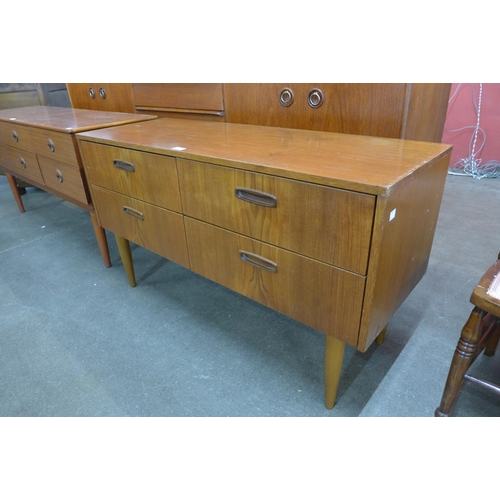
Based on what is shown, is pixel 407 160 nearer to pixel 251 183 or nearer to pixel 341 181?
pixel 341 181

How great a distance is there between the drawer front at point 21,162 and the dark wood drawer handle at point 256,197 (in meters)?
1.41

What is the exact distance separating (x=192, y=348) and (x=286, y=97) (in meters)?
0.93

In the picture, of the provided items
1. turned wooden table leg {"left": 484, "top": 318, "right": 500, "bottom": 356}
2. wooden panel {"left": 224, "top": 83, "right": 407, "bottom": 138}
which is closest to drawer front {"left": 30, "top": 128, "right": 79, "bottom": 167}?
wooden panel {"left": 224, "top": 83, "right": 407, "bottom": 138}

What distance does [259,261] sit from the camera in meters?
0.92

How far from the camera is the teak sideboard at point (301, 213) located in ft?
2.35

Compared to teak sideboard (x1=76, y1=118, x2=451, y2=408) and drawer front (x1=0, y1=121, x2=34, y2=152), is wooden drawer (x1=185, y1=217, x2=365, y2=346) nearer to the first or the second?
teak sideboard (x1=76, y1=118, x2=451, y2=408)

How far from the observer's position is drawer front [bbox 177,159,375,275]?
2.31 feet

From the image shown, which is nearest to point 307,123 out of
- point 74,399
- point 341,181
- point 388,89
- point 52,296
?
point 388,89

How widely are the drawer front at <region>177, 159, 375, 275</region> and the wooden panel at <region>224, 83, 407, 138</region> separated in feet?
1.56

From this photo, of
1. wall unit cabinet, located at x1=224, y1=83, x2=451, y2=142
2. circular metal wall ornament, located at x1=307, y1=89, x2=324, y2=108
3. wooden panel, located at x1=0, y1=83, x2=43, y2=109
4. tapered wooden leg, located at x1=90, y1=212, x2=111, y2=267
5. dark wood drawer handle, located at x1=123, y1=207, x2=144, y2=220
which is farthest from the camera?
wooden panel, located at x1=0, y1=83, x2=43, y2=109

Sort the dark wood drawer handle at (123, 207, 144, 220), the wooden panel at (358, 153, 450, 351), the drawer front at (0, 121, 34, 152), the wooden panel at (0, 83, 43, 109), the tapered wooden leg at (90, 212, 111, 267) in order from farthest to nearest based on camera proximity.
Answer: the wooden panel at (0, 83, 43, 109)
the drawer front at (0, 121, 34, 152)
the tapered wooden leg at (90, 212, 111, 267)
the dark wood drawer handle at (123, 207, 144, 220)
the wooden panel at (358, 153, 450, 351)

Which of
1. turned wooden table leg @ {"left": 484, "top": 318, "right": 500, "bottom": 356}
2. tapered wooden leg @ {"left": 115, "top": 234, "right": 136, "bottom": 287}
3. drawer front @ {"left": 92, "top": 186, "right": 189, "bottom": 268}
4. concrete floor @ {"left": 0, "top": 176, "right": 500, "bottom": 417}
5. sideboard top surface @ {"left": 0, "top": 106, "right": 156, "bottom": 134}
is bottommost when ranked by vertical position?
concrete floor @ {"left": 0, "top": 176, "right": 500, "bottom": 417}

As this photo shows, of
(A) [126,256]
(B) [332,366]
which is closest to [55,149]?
(A) [126,256]

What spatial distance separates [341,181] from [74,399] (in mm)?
992
